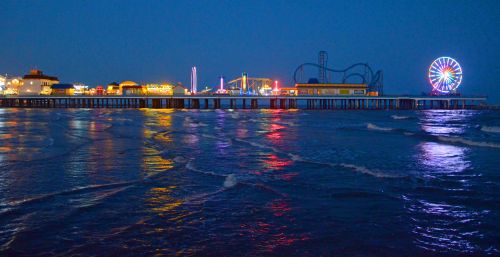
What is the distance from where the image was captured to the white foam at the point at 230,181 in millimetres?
8758

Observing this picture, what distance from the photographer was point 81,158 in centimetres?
1266

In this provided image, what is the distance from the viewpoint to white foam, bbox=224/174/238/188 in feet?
28.7

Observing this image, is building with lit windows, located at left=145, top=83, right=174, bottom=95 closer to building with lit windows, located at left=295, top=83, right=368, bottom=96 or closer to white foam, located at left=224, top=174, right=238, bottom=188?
building with lit windows, located at left=295, top=83, right=368, bottom=96

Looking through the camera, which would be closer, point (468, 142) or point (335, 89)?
point (468, 142)

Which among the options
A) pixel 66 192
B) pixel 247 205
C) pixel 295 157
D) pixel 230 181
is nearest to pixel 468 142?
pixel 295 157

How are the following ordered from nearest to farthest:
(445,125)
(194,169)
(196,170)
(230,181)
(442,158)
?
(230,181)
(196,170)
(194,169)
(442,158)
(445,125)

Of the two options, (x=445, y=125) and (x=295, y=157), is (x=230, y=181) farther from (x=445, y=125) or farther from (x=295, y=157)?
(x=445, y=125)

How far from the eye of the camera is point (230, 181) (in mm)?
9055

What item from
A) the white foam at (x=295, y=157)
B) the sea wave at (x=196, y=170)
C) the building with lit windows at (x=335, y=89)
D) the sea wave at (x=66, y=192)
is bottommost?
the white foam at (x=295, y=157)

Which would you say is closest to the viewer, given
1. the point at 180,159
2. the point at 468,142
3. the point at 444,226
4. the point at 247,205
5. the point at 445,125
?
the point at 444,226

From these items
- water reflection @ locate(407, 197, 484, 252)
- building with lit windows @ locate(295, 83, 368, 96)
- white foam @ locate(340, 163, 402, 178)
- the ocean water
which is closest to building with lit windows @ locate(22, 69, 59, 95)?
building with lit windows @ locate(295, 83, 368, 96)

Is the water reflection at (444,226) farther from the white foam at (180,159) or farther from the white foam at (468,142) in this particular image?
the white foam at (468,142)

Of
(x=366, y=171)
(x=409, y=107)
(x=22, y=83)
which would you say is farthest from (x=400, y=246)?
(x=22, y=83)

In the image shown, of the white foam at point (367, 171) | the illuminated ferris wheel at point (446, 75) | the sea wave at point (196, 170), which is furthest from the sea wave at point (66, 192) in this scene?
the illuminated ferris wheel at point (446, 75)
